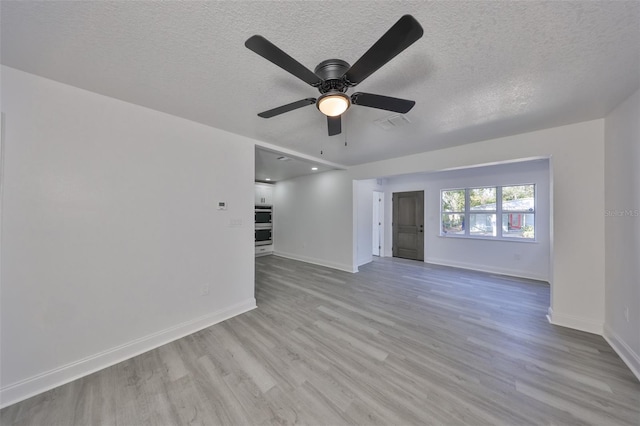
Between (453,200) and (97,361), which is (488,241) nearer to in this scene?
(453,200)

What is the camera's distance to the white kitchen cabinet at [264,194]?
6652 mm

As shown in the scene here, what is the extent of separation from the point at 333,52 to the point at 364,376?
2500 millimetres

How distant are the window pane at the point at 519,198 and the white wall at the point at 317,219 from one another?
347cm

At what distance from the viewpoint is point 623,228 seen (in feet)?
6.81

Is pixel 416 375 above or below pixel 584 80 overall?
below

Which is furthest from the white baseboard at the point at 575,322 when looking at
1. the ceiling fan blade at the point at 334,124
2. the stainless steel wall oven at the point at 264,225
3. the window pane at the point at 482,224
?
the stainless steel wall oven at the point at 264,225

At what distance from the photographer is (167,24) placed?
1209mm

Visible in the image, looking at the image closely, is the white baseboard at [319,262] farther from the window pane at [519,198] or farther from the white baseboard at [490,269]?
the window pane at [519,198]

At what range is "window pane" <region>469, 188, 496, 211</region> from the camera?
498 cm

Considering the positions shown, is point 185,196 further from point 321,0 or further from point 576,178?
point 576,178

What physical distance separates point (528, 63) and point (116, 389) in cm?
396

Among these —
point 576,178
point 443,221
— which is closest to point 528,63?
point 576,178

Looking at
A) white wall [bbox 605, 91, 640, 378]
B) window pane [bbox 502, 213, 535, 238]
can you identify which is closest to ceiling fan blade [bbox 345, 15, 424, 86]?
white wall [bbox 605, 91, 640, 378]

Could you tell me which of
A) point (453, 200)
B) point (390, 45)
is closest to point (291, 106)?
point (390, 45)
